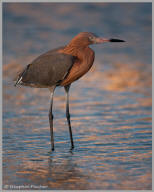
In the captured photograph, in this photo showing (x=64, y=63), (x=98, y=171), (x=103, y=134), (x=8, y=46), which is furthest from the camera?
(x=8, y=46)

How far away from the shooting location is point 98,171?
250 inches

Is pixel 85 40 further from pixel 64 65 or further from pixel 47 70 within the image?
pixel 47 70

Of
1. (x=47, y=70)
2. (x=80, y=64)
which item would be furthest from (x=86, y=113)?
(x=80, y=64)

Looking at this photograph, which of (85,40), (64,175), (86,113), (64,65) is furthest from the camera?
(86,113)

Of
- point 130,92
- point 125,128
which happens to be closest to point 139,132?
point 125,128

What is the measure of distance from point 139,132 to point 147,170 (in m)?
1.93

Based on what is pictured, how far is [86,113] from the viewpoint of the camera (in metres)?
9.67

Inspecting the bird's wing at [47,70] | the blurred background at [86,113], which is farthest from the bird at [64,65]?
the blurred background at [86,113]

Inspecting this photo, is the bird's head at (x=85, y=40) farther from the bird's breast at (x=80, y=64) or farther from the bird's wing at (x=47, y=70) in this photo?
the bird's wing at (x=47, y=70)

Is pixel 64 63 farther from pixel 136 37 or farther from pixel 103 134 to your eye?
pixel 136 37

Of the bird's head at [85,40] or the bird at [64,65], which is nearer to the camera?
the bird at [64,65]

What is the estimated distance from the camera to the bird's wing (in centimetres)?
746

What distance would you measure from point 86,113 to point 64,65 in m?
2.41

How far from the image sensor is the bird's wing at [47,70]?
7461 millimetres
